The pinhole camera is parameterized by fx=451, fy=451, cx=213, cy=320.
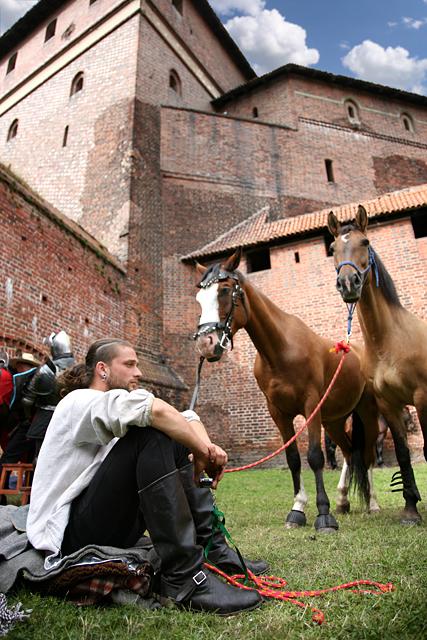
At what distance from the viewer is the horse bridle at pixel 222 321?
3.92 meters

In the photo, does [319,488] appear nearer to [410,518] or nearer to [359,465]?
[410,518]

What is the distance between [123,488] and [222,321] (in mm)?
2297

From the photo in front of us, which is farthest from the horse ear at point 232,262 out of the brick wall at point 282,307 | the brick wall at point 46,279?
the brick wall at point 282,307

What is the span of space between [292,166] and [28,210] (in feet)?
38.8

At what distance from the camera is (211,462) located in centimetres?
225

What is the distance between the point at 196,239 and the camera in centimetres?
1602

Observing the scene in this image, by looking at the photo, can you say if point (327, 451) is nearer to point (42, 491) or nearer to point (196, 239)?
point (196, 239)

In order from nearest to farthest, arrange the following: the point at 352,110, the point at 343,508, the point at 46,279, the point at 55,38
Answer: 1. the point at 343,508
2. the point at 46,279
3. the point at 55,38
4. the point at 352,110

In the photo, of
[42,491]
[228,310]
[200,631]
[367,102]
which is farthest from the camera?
[367,102]

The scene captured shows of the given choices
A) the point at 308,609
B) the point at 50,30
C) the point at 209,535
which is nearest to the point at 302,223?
the point at 209,535

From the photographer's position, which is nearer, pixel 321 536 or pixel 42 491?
pixel 42 491

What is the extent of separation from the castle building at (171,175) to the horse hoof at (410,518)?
7503mm

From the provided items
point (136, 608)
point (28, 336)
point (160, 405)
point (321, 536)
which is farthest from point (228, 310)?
point (28, 336)

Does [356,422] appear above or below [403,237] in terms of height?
below
